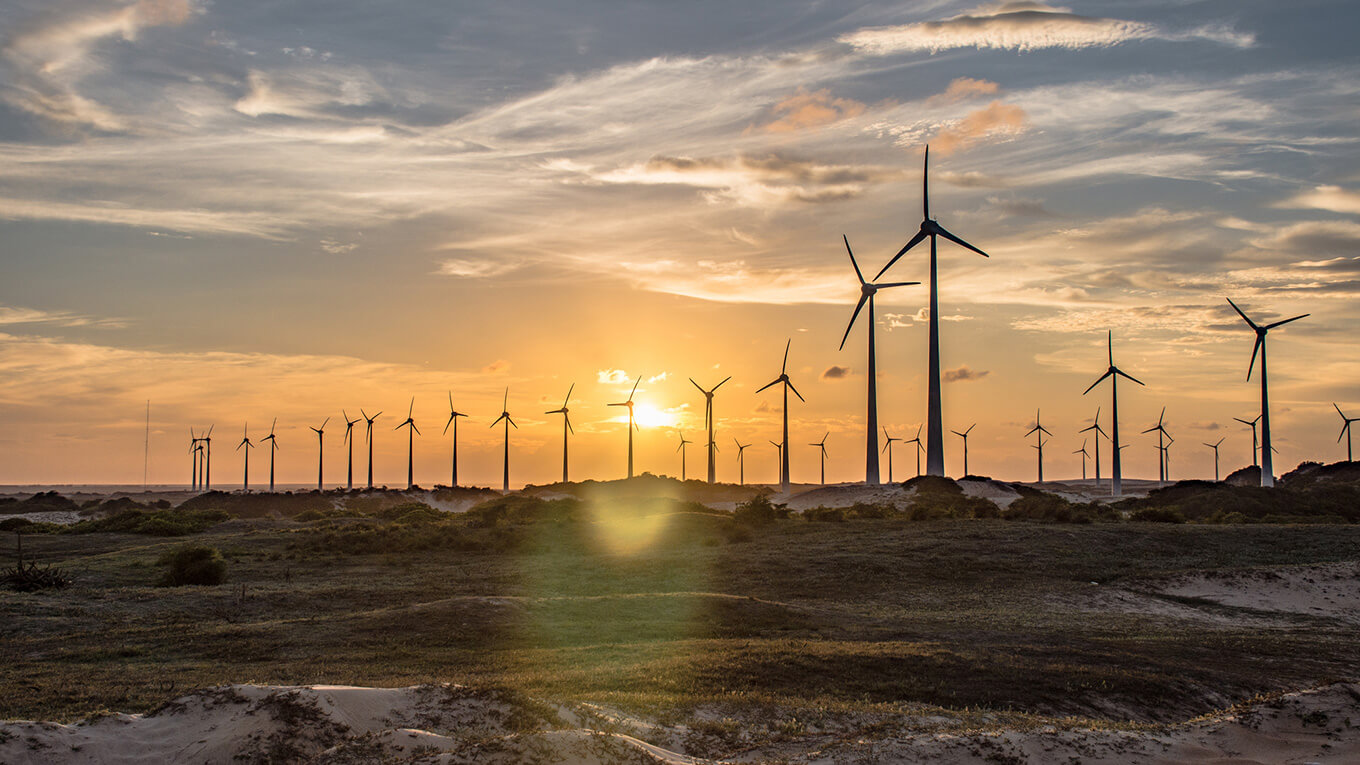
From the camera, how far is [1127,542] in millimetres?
44188

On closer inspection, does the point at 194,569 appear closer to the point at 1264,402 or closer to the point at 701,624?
the point at 701,624

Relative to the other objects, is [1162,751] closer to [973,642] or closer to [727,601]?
[973,642]

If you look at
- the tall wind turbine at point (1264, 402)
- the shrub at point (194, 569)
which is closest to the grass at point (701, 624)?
the shrub at point (194, 569)

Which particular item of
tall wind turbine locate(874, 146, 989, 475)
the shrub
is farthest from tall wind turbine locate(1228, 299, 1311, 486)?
the shrub

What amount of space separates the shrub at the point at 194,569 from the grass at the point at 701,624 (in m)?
1.70

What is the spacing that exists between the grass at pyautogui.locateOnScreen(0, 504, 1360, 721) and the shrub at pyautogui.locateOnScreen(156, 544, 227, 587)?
1.70 metres

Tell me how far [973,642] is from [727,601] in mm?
8168

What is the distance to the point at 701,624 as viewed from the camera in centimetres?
2612

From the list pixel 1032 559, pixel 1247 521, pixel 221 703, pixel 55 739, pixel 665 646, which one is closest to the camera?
Result: pixel 55 739

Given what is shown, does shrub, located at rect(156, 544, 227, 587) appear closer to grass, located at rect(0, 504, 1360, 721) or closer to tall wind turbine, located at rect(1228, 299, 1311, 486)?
grass, located at rect(0, 504, 1360, 721)

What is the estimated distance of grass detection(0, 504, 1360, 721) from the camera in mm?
18094

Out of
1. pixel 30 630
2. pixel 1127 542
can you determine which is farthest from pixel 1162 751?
pixel 1127 542

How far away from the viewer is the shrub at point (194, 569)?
116 ft

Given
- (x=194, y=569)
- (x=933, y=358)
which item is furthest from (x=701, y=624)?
(x=933, y=358)
